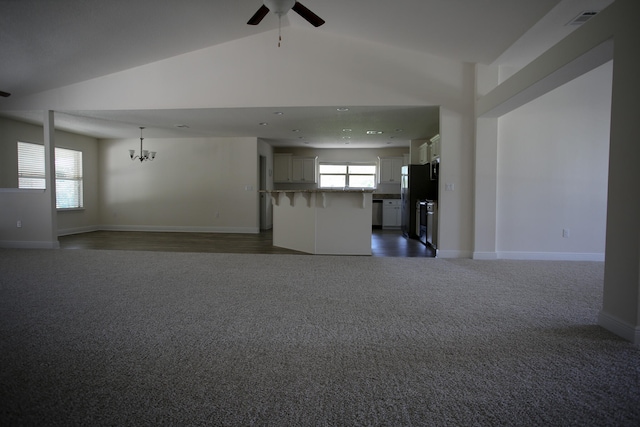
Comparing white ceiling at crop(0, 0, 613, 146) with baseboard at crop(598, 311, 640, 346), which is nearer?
baseboard at crop(598, 311, 640, 346)

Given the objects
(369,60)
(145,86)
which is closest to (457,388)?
(369,60)

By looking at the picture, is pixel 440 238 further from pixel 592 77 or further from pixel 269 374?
pixel 269 374

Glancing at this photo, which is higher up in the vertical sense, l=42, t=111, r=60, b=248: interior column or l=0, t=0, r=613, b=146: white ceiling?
l=0, t=0, r=613, b=146: white ceiling

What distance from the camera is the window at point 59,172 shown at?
6.73 meters

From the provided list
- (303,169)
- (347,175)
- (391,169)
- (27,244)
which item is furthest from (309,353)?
(347,175)

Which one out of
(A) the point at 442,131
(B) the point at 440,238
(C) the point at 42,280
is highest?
(A) the point at 442,131

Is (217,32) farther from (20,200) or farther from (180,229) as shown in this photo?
(180,229)

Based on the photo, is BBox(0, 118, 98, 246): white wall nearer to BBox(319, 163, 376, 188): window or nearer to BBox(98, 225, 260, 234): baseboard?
BBox(98, 225, 260, 234): baseboard

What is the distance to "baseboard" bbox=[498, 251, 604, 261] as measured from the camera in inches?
202

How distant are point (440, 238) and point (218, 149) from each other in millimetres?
5754

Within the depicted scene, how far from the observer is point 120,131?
25.2 feet

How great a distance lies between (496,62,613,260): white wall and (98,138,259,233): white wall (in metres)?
5.51

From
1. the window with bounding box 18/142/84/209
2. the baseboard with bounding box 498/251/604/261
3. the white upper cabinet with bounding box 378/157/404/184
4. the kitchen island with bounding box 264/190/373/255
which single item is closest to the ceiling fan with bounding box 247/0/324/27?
the kitchen island with bounding box 264/190/373/255

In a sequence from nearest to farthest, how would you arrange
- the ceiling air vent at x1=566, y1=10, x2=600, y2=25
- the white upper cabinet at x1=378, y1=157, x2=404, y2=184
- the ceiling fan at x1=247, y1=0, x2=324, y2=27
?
the ceiling fan at x1=247, y1=0, x2=324, y2=27 < the ceiling air vent at x1=566, y1=10, x2=600, y2=25 < the white upper cabinet at x1=378, y1=157, x2=404, y2=184
